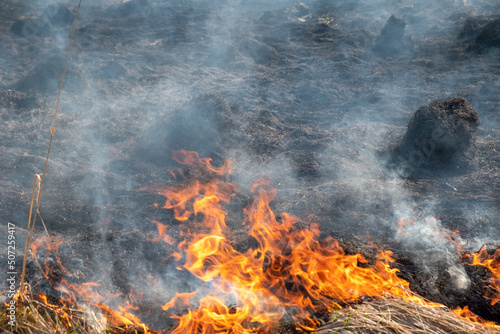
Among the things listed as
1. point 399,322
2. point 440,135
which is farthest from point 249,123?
point 399,322

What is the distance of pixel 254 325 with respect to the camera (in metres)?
3.68

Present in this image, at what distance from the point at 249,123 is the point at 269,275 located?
15.5 feet

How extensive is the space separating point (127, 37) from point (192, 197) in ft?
30.2

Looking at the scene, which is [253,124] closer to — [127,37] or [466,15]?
[127,37]

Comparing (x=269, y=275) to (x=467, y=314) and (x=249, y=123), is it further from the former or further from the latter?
(x=249, y=123)

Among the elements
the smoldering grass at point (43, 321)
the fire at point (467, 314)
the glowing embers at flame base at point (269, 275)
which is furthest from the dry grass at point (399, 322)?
the smoldering grass at point (43, 321)

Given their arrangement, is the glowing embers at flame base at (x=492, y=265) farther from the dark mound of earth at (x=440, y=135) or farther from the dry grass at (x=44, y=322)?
the dry grass at (x=44, y=322)

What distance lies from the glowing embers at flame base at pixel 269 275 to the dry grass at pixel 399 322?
30 centimetres

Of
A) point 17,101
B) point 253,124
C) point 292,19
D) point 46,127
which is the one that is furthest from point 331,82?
point 17,101

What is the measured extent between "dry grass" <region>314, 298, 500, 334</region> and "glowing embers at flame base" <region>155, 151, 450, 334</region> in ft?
1.00

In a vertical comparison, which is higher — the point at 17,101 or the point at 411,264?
the point at 411,264

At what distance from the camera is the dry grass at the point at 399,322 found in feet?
10.1

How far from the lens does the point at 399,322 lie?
3.21m

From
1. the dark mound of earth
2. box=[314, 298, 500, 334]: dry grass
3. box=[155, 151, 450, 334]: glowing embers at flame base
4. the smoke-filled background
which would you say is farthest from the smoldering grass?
the dark mound of earth
